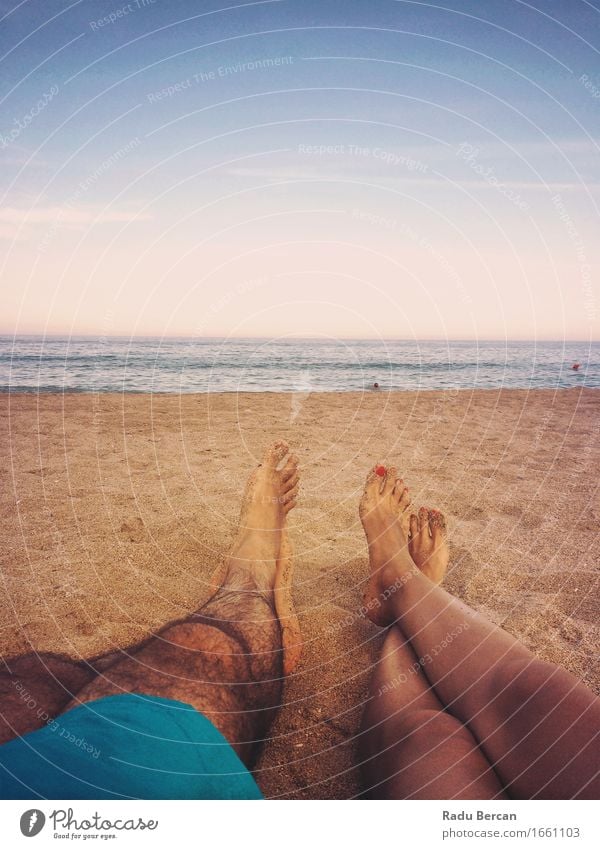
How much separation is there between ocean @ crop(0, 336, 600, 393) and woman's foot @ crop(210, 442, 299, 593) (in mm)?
8663

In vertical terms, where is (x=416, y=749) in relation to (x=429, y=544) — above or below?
below

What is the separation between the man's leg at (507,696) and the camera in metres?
1.39

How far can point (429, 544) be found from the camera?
296 cm

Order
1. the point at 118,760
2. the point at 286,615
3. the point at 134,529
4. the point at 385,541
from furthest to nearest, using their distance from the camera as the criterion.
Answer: the point at 134,529
the point at 385,541
the point at 286,615
the point at 118,760

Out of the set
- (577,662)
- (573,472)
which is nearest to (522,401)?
(573,472)

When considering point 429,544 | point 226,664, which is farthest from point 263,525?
point 226,664

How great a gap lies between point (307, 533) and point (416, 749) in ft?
7.47

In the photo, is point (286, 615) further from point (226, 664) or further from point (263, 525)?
point (226, 664)

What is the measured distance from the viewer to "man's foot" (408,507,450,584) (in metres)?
2.84

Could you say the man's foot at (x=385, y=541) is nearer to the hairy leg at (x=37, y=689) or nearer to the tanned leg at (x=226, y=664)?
the tanned leg at (x=226, y=664)

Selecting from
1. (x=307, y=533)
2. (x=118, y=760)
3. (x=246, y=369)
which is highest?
(x=246, y=369)

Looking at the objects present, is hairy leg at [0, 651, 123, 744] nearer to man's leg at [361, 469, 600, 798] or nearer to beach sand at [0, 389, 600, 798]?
beach sand at [0, 389, 600, 798]

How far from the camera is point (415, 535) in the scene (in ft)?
9.84

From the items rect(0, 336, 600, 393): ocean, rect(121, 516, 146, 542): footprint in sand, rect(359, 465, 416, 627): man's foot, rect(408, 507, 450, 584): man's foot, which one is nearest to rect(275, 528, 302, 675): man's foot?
rect(359, 465, 416, 627): man's foot
